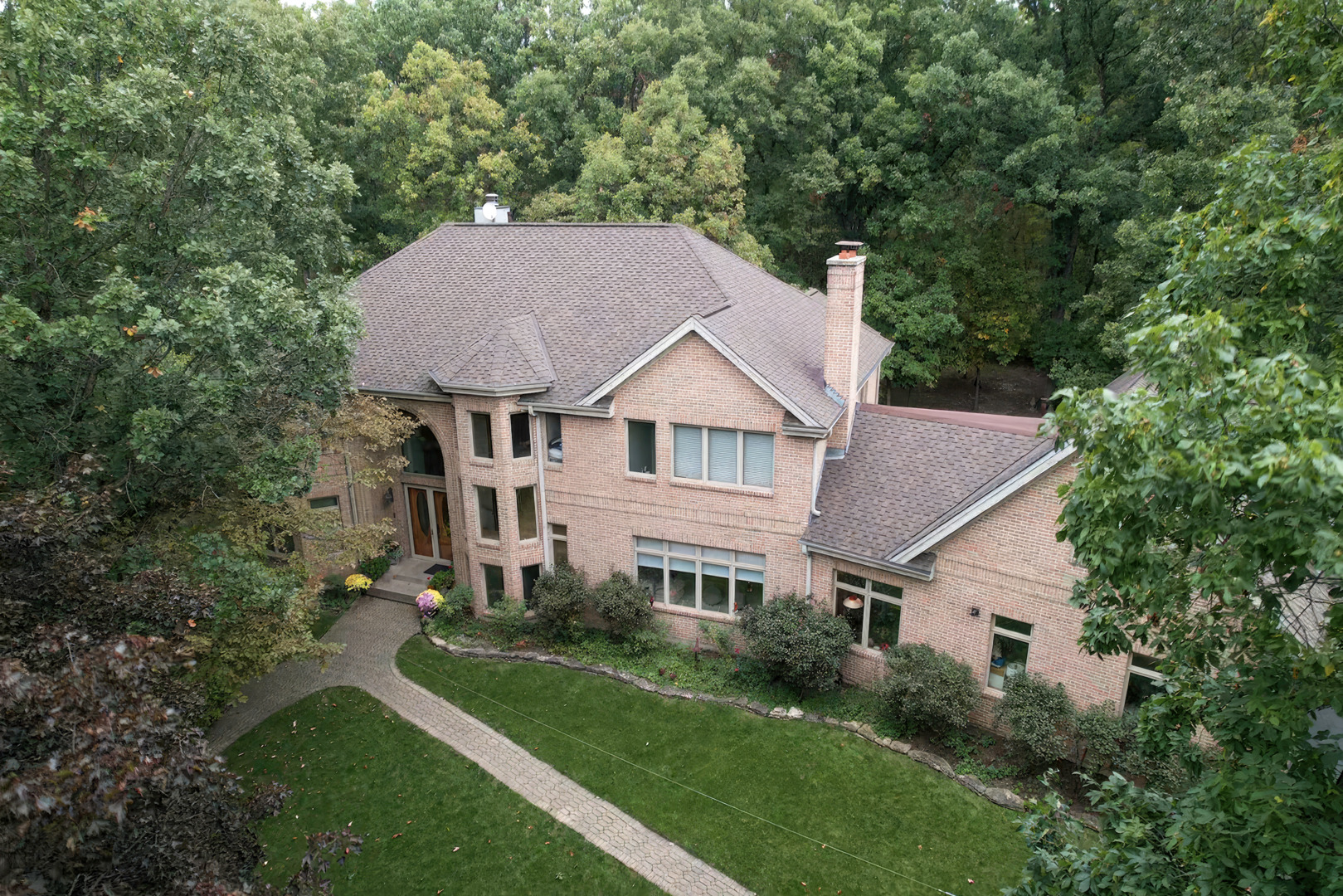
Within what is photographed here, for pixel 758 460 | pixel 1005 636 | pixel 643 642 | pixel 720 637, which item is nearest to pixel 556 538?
pixel 643 642

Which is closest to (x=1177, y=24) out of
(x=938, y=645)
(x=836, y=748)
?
(x=938, y=645)

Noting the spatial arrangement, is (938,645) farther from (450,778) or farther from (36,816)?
(36,816)

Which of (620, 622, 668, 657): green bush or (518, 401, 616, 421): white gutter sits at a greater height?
(518, 401, 616, 421): white gutter

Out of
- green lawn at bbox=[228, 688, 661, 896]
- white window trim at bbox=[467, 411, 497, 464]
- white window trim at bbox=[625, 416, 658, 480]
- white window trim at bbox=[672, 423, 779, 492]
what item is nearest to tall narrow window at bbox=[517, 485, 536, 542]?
white window trim at bbox=[467, 411, 497, 464]

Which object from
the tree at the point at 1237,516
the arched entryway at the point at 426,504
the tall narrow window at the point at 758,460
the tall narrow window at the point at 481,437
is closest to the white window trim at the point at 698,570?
the tall narrow window at the point at 758,460

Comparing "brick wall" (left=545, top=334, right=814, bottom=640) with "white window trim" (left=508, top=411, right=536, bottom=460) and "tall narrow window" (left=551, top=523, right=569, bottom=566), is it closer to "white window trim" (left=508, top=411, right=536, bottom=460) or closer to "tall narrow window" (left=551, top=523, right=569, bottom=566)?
"tall narrow window" (left=551, top=523, right=569, bottom=566)
